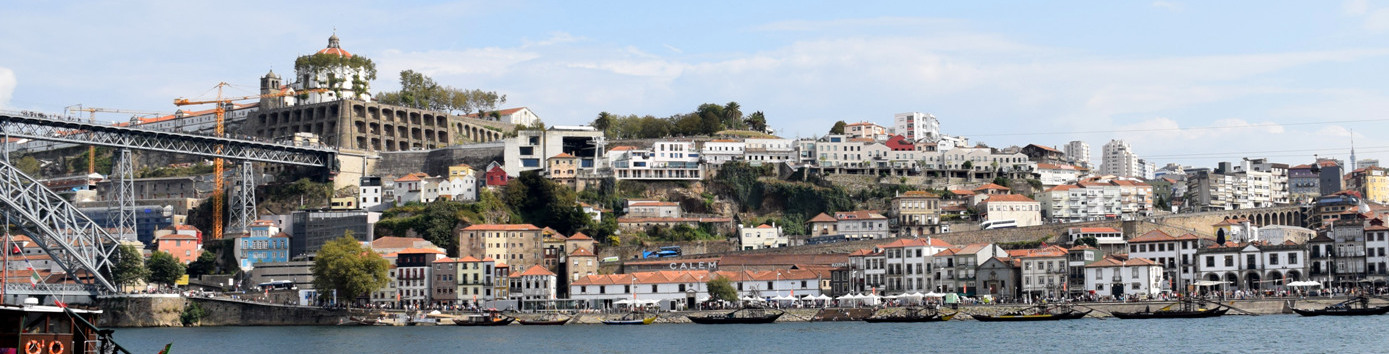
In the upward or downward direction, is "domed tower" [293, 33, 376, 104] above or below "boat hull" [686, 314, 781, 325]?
above

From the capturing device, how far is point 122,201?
7869cm

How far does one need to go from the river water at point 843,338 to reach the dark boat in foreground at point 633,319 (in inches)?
34.4

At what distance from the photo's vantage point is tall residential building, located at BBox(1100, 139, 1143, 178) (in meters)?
145

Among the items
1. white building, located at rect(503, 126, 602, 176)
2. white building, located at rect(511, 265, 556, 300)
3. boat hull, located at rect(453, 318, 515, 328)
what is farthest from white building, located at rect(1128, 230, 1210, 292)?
white building, located at rect(503, 126, 602, 176)

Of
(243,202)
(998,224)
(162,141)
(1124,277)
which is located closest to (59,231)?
(162,141)

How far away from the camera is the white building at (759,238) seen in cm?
7981

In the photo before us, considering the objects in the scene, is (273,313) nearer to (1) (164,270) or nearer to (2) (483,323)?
(1) (164,270)

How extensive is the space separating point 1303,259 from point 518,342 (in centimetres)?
3487

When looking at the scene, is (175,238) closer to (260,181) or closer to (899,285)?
(260,181)

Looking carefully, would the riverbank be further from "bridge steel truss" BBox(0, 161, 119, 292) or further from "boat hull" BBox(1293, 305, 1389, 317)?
"boat hull" BBox(1293, 305, 1389, 317)

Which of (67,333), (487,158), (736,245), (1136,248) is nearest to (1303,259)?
(1136,248)

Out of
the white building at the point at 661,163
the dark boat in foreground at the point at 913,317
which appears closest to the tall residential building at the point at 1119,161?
the white building at the point at 661,163

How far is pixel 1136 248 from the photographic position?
70.2m

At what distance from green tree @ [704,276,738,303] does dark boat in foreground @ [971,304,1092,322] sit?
37.6 feet
